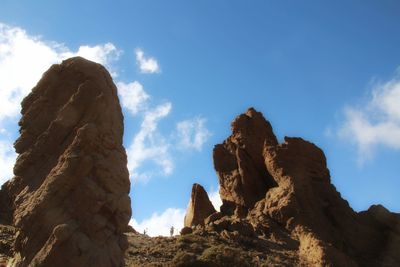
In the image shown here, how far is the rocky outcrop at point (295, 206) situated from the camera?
33.5m

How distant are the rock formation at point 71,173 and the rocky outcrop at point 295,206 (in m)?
20.2

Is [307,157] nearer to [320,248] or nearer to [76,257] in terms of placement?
[320,248]

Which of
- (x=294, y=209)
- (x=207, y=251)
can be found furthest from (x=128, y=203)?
(x=294, y=209)

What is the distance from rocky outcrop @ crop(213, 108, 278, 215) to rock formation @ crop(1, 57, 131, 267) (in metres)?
27.3

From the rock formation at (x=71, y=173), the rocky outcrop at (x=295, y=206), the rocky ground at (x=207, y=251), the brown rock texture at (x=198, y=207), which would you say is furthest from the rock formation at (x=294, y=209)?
the rock formation at (x=71, y=173)

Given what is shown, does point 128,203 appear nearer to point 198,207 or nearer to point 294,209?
point 294,209

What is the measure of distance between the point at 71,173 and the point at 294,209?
25.7 meters

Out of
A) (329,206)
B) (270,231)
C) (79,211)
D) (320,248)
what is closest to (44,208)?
(79,211)

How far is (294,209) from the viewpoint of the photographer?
115 feet

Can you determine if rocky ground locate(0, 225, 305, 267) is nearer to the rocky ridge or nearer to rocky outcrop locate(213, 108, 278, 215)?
the rocky ridge

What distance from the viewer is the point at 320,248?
99.0ft

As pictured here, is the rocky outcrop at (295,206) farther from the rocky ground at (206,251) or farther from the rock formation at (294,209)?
the rocky ground at (206,251)

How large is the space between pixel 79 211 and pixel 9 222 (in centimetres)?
1702

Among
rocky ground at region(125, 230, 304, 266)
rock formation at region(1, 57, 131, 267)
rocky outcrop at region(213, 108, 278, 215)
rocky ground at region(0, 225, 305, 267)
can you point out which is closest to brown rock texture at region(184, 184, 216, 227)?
rocky outcrop at region(213, 108, 278, 215)
